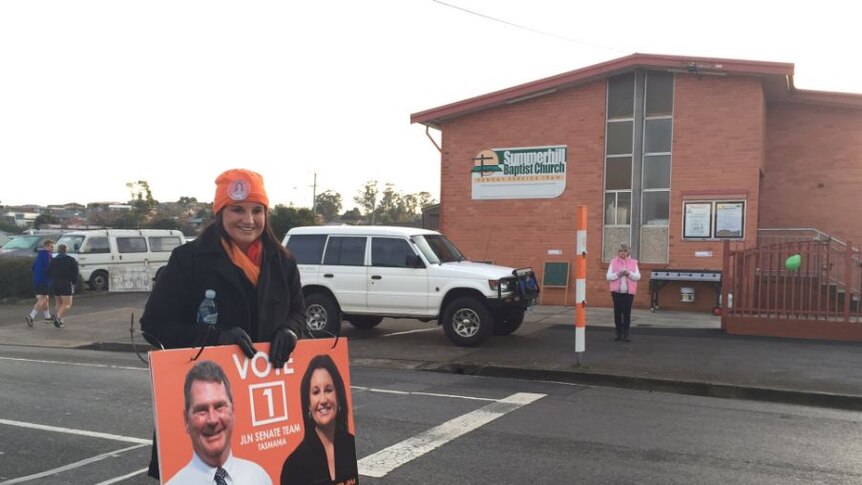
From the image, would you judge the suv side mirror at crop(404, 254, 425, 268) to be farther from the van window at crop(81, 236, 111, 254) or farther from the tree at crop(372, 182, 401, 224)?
the tree at crop(372, 182, 401, 224)

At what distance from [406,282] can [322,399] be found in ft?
28.6

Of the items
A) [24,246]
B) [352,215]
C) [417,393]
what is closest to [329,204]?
[352,215]

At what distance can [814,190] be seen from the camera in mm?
17969

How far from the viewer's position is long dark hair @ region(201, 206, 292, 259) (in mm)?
3016

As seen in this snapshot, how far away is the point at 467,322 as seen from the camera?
447 inches

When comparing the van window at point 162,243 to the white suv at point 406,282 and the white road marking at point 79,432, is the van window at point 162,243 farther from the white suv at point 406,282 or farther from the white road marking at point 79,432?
the white road marking at point 79,432

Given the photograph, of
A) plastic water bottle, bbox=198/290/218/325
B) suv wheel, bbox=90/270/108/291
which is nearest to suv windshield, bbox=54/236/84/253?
suv wheel, bbox=90/270/108/291

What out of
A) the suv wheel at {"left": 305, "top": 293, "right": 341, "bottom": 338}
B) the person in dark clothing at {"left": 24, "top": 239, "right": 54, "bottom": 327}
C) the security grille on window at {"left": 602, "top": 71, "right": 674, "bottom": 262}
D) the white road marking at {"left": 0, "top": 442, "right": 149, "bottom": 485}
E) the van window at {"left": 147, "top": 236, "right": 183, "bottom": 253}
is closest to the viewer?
the white road marking at {"left": 0, "top": 442, "right": 149, "bottom": 485}

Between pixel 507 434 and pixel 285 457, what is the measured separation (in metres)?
3.61

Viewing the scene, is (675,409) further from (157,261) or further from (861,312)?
(157,261)

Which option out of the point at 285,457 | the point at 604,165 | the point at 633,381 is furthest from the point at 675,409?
the point at 604,165

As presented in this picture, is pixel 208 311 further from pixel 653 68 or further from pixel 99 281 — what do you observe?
pixel 99 281

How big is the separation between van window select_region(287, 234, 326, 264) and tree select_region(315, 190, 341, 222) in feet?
254

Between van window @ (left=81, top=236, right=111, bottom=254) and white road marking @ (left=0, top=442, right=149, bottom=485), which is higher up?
van window @ (left=81, top=236, right=111, bottom=254)
